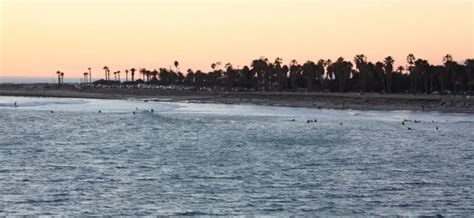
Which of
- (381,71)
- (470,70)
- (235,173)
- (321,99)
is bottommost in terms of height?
(235,173)

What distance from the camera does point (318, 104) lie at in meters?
127

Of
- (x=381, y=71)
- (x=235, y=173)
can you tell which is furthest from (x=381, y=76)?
(x=235, y=173)

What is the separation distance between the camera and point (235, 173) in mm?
32562

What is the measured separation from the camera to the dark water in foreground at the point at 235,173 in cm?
2481

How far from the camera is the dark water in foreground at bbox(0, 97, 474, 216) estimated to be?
2481cm

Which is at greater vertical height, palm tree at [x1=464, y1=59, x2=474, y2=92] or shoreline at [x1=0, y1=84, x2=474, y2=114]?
palm tree at [x1=464, y1=59, x2=474, y2=92]

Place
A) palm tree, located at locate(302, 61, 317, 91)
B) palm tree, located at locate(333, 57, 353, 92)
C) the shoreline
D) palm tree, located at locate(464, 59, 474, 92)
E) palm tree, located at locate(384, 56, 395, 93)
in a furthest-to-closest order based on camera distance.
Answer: palm tree, located at locate(302, 61, 317, 91) → palm tree, located at locate(333, 57, 353, 92) → palm tree, located at locate(384, 56, 395, 93) → palm tree, located at locate(464, 59, 474, 92) → the shoreline

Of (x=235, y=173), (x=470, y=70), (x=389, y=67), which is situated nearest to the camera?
(x=235, y=173)

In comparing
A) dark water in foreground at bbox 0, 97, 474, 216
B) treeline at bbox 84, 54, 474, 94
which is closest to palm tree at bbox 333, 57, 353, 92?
treeline at bbox 84, 54, 474, 94

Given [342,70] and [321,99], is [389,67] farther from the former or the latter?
[321,99]

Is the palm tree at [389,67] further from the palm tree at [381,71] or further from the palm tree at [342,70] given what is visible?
the palm tree at [342,70]

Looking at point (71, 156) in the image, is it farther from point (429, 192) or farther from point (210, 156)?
point (429, 192)

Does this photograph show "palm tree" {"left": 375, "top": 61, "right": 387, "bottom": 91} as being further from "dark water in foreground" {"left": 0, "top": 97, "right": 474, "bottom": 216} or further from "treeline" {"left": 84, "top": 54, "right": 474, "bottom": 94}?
"dark water in foreground" {"left": 0, "top": 97, "right": 474, "bottom": 216}

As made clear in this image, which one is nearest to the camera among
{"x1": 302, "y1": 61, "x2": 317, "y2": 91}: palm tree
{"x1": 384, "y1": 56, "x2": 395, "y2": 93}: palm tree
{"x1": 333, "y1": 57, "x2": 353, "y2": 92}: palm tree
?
{"x1": 384, "y1": 56, "x2": 395, "y2": 93}: palm tree
